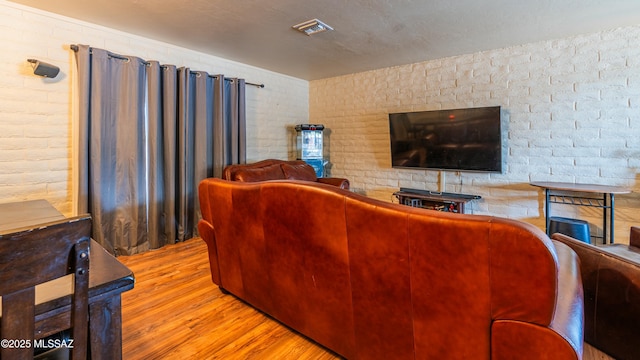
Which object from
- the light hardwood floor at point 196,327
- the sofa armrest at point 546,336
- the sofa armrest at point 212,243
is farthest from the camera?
the sofa armrest at point 212,243

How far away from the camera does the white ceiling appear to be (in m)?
2.27

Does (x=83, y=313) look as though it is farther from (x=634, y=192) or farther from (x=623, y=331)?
(x=634, y=192)

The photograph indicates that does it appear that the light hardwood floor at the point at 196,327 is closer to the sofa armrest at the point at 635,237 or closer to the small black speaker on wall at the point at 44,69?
the sofa armrest at the point at 635,237

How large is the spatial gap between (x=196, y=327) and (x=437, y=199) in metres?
2.77

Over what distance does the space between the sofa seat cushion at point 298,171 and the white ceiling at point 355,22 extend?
1.44m

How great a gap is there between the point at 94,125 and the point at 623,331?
3.92m

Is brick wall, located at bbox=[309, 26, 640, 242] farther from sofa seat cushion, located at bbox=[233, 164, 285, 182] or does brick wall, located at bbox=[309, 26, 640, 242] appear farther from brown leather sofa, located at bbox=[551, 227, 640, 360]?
brown leather sofa, located at bbox=[551, 227, 640, 360]

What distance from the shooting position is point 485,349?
38.0 inches

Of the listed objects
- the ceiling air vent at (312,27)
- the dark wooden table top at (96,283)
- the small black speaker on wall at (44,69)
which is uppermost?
the ceiling air vent at (312,27)

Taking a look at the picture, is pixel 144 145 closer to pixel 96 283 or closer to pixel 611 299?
pixel 96 283

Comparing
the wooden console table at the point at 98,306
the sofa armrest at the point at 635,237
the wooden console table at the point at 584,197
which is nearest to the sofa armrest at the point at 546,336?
the wooden console table at the point at 98,306

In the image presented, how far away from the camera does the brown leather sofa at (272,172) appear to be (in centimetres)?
329

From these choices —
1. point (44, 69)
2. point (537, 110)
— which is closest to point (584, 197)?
point (537, 110)

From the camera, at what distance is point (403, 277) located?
1084 millimetres
